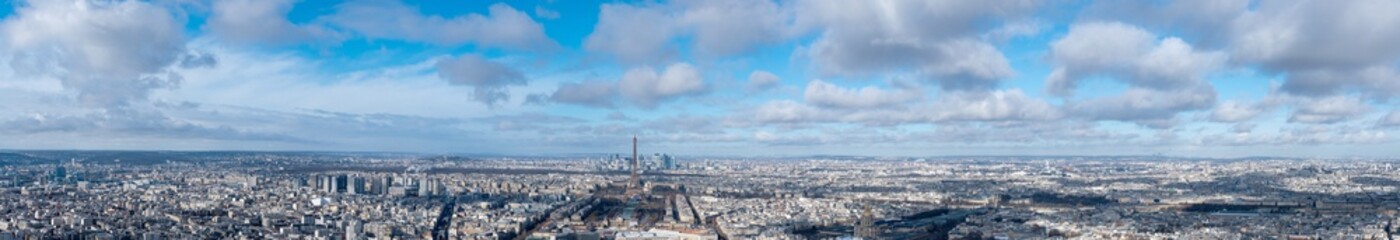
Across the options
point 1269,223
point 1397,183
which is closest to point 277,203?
point 1269,223

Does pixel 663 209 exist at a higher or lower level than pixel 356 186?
lower

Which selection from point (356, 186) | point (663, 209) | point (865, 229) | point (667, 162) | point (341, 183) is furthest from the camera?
point (667, 162)

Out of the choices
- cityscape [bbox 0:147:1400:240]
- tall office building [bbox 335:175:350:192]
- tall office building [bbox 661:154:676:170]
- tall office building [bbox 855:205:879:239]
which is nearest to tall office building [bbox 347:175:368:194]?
cityscape [bbox 0:147:1400:240]

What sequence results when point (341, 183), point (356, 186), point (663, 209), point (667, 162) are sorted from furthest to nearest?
point (667, 162)
point (341, 183)
point (356, 186)
point (663, 209)

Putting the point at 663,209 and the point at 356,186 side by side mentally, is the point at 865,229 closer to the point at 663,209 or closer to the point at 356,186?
the point at 663,209

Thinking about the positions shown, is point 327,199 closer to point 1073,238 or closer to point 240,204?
point 240,204

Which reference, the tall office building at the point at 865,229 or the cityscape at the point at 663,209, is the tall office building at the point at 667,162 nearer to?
the cityscape at the point at 663,209

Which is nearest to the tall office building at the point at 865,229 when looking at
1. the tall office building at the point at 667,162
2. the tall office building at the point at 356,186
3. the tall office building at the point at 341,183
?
the tall office building at the point at 356,186

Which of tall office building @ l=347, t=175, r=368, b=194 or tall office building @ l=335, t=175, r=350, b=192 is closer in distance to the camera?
tall office building @ l=347, t=175, r=368, b=194

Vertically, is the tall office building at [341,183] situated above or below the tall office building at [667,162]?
below

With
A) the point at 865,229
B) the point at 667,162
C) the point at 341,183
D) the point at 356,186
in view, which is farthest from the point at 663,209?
the point at 667,162

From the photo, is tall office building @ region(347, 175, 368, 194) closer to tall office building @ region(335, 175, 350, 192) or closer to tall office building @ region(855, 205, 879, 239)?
tall office building @ region(335, 175, 350, 192)
